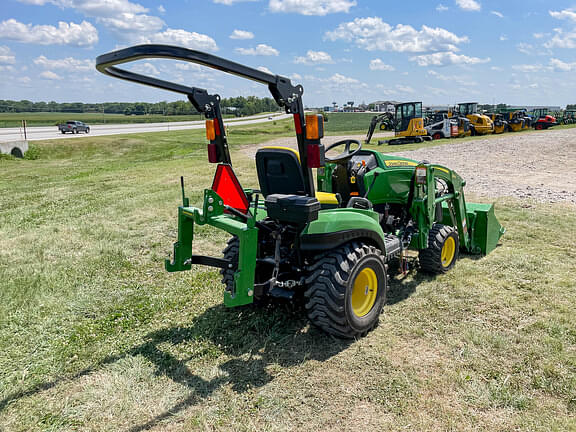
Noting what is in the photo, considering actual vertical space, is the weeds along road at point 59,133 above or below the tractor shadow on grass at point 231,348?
above

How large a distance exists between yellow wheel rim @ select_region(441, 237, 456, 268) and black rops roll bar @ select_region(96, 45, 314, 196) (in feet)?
8.94

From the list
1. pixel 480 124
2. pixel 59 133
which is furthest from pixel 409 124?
pixel 59 133

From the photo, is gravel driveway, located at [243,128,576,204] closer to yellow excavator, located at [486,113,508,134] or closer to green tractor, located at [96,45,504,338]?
green tractor, located at [96,45,504,338]

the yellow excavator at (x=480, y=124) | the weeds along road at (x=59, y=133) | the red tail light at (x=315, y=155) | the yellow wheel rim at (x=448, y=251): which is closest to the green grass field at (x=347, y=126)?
the weeds along road at (x=59, y=133)

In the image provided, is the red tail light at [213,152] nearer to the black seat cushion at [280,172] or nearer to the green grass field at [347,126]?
the black seat cushion at [280,172]

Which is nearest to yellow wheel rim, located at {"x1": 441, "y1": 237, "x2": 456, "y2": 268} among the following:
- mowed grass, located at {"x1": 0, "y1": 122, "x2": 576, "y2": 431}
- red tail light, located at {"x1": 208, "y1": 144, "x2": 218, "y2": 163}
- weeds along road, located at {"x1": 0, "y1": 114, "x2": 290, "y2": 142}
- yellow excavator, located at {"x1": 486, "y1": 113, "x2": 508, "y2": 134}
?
mowed grass, located at {"x1": 0, "y1": 122, "x2": 576, "y2": 431}

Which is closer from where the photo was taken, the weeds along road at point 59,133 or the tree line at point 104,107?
the weeds along road at point 59,133

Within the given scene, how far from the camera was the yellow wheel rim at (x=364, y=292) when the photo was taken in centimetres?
413

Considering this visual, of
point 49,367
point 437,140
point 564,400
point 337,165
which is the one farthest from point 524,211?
point 437,140

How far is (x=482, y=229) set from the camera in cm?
634

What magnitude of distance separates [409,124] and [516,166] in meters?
11.2

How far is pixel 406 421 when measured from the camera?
3006 millimetres

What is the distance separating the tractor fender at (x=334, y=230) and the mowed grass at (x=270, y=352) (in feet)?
2.94

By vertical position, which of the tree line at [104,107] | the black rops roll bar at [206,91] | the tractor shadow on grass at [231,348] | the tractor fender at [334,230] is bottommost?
the tractor shadow on grass at [231,348]
